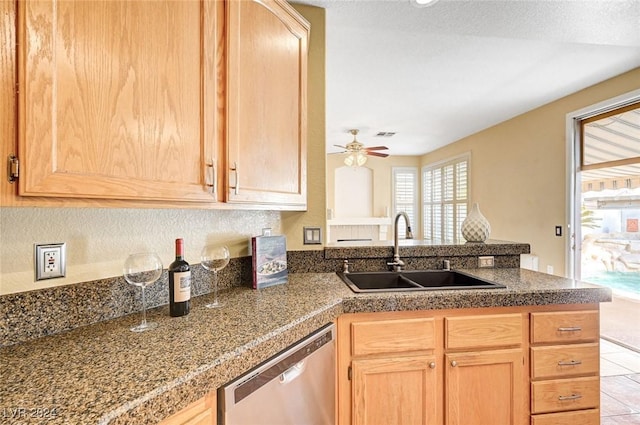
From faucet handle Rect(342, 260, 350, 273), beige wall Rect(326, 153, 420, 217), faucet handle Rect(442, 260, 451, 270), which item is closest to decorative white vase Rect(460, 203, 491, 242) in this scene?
faucet handle Rect(442, 260, 451, 270)

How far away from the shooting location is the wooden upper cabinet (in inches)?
48.0

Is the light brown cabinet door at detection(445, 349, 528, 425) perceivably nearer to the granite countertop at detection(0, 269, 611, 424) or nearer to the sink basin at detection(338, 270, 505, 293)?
the granite countertop at detection(0, 269, 611, 424)

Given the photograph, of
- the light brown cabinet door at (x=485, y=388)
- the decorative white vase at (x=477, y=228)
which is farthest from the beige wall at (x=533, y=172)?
the light brown cabinet door at (x=485, y=388)

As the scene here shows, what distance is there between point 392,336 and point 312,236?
746mm

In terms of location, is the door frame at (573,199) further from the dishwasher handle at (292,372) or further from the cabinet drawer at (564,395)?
the dishwasher handle at (292,372)

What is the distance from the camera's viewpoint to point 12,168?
0.70 m

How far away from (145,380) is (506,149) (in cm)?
506

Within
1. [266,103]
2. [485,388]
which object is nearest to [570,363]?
[485,388]

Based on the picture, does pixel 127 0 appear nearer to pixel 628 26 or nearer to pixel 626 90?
pixel 628 26

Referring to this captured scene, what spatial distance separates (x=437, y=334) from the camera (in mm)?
1438

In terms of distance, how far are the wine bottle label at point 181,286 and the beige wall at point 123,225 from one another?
22 cm

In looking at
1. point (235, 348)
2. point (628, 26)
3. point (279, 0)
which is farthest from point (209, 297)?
point (628, 26)

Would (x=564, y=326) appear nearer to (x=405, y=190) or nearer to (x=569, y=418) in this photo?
(x=569, y=418)

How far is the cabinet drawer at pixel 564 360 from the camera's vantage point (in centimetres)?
147
